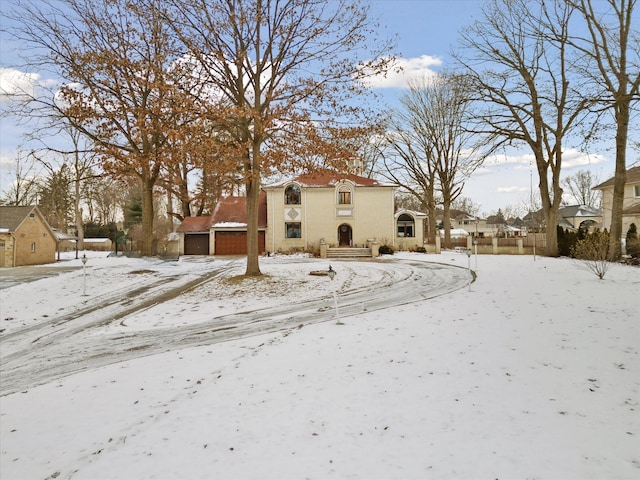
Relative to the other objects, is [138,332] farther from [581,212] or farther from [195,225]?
[581,212]

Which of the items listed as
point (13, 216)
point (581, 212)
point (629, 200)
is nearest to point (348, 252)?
point (13, 216)

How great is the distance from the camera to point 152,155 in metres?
15.4

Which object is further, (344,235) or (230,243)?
(344,235)

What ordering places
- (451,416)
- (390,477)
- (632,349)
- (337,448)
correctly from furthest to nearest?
(632,349)
(451,416)
(337,448)
(390,477)

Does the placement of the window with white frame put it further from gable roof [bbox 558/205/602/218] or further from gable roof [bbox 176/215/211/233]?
gable roof [bbox 558/205/602/218]

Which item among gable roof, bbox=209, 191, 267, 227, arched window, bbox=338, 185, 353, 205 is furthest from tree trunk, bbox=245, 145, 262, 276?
arched window, bbox=338, 185, 353, 205

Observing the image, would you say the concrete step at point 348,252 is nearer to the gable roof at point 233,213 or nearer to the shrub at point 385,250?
the shrub at point 385,250

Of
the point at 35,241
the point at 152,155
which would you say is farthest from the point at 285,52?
the point at 35,241

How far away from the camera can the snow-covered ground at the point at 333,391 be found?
3.49 m

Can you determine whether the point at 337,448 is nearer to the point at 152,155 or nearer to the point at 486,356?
the point at 486,356

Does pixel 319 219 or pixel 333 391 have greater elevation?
pixel 319 219

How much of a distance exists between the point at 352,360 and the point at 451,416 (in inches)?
83.1

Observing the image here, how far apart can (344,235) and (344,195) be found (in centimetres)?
353

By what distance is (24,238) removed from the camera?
23.2m
